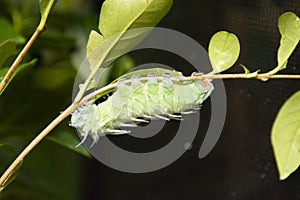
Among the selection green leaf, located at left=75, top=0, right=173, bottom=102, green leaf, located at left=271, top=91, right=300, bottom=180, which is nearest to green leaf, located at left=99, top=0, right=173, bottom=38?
green leaf, located at left=75, top=0, right=173, bottom=102

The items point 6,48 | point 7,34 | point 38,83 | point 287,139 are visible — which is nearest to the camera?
point 287,139

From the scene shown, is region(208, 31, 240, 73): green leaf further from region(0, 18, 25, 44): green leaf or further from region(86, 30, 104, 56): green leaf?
region(0, 18, 25, 44): green leaf

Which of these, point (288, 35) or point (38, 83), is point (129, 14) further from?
point (38, 83)

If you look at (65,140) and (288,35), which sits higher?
(288,35)

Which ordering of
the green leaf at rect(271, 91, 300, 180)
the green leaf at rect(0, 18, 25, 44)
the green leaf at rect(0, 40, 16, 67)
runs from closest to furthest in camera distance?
1. the green leaf at rect(271, 91, 300, 180)
2. the green leaf at rect(0, 40, 16, 67)
3. the green leaf at rect(0, 18, 25, 44)

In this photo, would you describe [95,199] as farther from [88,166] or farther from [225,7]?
[225,7]

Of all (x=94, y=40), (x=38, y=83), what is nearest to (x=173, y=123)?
(x=38, y=83)

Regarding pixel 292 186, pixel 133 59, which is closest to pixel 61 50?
pixel 133 59
